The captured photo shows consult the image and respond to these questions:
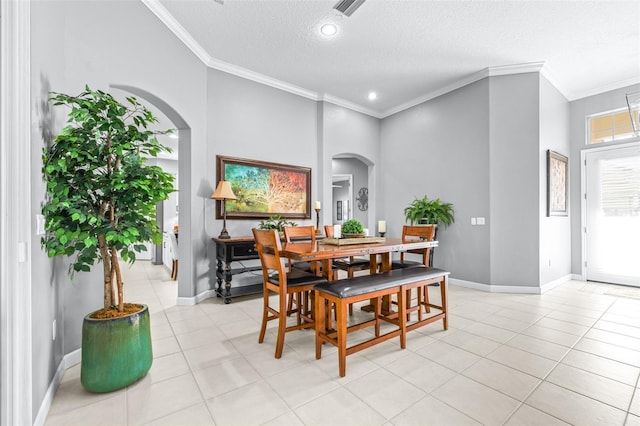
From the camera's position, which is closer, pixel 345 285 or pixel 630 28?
pixel 345 285

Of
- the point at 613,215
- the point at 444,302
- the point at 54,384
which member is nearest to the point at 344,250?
the point at 444,302

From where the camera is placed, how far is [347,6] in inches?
114

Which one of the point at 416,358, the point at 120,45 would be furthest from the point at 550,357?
the point at 120,45

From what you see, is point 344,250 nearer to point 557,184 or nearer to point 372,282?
point 372,282

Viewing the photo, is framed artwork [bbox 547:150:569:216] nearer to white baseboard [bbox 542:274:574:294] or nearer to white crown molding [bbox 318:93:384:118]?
white baseboard [bbox 542:274:574:294]

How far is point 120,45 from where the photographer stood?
2.62 metres

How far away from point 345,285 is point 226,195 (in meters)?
2.22

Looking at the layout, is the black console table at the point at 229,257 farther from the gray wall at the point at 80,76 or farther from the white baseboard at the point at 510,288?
the white baseboard at the point at 510,288

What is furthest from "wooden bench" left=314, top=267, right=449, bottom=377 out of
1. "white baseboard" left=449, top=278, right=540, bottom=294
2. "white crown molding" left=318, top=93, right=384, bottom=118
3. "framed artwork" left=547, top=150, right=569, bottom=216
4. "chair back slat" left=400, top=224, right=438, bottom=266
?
"white crown molding" left=318, top=93, right=384, bottom=118

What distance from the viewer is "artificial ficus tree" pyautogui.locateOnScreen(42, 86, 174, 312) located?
166cm

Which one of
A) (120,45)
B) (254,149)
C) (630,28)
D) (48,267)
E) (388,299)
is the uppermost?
(630,28)

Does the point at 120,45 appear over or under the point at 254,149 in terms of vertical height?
over

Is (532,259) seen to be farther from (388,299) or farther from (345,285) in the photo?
(345,285)

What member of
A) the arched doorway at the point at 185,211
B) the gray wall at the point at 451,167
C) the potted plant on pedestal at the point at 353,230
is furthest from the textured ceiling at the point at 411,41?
the potted plant on pedestal at the point at 353,230
